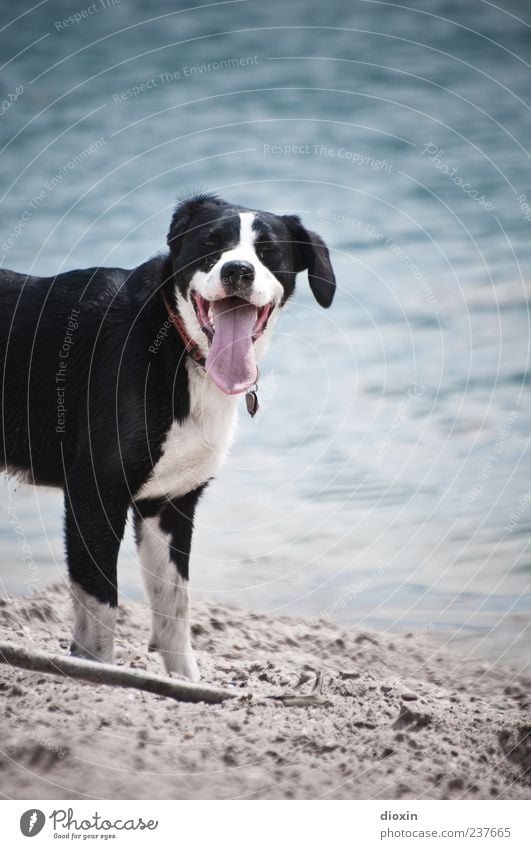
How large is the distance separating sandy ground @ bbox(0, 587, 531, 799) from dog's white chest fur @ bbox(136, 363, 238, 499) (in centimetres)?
112

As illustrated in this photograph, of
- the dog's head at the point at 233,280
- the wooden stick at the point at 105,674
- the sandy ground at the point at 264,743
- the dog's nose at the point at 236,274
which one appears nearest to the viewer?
the sandy ground at the point at 264,743

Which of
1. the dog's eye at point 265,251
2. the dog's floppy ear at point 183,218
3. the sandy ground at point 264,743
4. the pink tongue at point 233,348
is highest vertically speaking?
the dog's floppy ear at point 183,218

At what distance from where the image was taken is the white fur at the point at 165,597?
6078 mm

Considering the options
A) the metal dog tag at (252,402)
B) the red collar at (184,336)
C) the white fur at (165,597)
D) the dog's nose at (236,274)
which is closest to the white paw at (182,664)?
the white fur at (165,597)

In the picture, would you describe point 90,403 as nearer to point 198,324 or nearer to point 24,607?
Result: point 198,324

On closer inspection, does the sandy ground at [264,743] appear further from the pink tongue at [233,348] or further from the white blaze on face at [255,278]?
the white blaze on face at [255,278]

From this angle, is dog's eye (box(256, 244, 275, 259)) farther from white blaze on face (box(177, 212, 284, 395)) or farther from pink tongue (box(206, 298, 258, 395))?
pink tongue (box(206, 298, 258, 395))

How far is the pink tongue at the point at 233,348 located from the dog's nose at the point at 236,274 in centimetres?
25

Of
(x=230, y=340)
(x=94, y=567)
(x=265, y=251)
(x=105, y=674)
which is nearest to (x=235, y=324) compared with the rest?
(x=230, y=340)

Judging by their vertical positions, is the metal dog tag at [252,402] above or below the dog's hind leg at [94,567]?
above

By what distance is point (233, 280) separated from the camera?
519 cm

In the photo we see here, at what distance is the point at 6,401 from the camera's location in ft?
19.4

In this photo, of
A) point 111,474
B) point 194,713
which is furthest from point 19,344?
point 194,713

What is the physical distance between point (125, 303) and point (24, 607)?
94.1 inches
